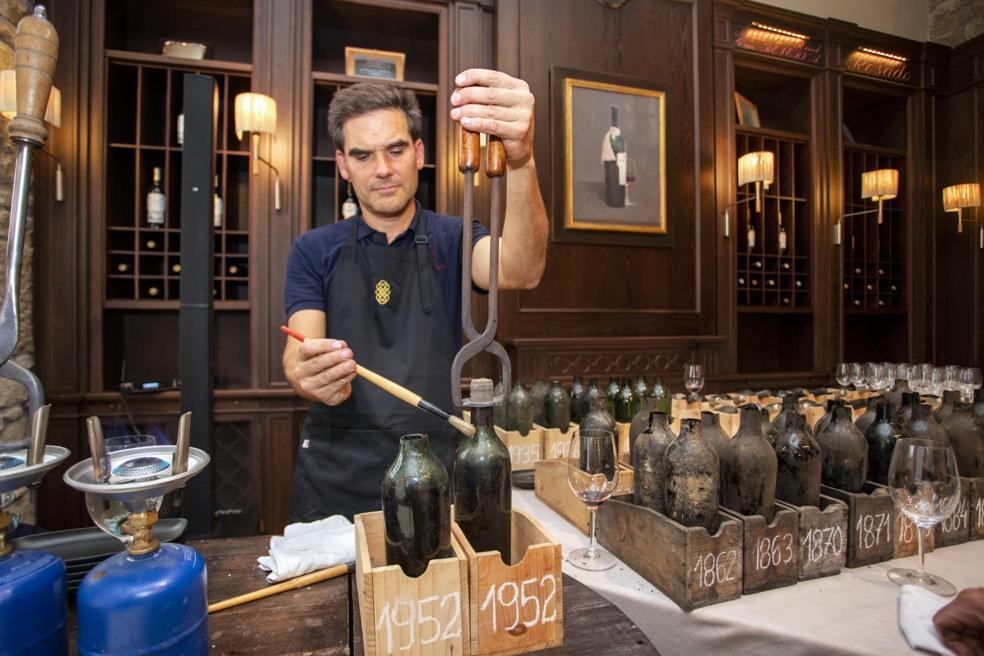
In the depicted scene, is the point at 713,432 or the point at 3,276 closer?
the point at 713,432

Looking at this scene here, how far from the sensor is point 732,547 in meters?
0.98

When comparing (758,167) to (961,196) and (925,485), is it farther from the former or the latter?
(925,485)

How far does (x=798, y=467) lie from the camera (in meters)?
1.11

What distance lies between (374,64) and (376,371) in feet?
8.67

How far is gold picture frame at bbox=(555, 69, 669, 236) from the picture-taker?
353cm

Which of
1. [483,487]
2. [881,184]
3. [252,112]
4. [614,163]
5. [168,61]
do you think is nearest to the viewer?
[483,487]

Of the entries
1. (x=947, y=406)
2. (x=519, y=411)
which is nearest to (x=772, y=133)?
(x=947, y=406)

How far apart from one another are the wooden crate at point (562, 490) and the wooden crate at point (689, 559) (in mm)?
172

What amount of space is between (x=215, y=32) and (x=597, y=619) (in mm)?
4223

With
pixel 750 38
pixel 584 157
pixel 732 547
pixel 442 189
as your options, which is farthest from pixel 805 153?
pixel 732 547

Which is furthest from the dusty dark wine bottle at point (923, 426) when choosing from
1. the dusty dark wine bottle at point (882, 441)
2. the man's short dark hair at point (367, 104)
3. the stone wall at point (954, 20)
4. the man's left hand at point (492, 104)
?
the stone wall at point (954, 20)

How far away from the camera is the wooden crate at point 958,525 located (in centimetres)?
122

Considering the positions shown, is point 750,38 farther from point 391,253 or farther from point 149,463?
point 149,463

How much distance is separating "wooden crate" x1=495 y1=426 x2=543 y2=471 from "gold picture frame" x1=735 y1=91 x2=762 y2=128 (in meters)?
3.80
